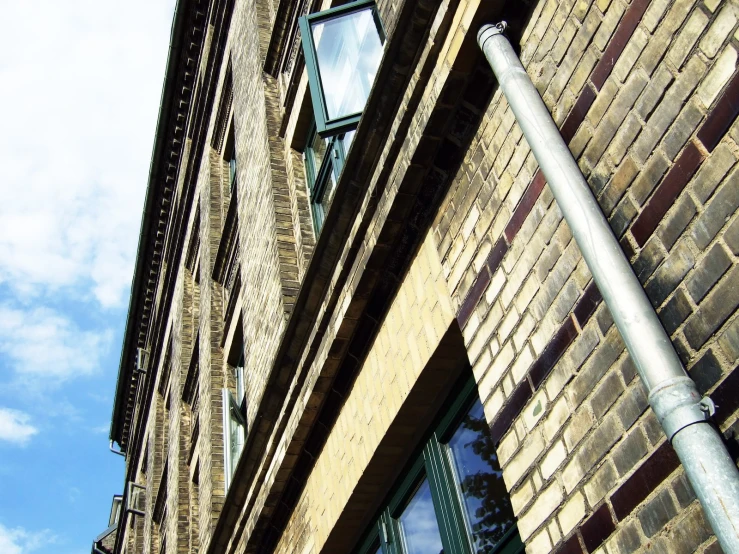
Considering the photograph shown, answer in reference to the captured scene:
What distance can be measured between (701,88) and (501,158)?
122cm

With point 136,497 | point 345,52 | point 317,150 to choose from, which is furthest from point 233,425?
point 136,497

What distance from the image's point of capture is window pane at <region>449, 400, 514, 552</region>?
3.77m

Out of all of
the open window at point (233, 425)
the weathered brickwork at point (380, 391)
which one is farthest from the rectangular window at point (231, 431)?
the weathered brickwork at point (380, 391)

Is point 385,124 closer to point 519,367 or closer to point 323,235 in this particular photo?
point 323,235

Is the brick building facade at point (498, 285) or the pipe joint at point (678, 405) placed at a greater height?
the brick building facade at point (498, 285)

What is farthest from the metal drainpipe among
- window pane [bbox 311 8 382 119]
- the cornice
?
the cornice

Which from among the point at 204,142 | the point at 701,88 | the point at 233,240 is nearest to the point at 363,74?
the point at 701,88

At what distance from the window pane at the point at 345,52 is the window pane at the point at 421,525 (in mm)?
2876

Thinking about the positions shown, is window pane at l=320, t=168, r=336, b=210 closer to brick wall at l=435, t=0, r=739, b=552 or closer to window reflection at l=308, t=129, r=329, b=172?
window reflection at l=308, t=129, r=329, b=172

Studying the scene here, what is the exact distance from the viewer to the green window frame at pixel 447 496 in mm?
3750

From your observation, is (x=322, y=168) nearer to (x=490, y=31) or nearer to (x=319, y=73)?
Answer: (x=319, y=73)

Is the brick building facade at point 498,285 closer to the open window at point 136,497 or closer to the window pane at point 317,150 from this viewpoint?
the window pane at point 317,150

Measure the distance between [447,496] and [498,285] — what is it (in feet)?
4.76

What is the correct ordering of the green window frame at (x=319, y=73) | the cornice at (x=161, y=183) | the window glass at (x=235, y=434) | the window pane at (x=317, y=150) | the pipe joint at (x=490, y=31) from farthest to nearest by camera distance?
the cornice at (x=161, y=183) → the window pane at (x=317, y=150) → the window glass at (x=235, y=434) → the green window frame at (x=319, y=73) → the pipe joint at (x=490, y=31)
